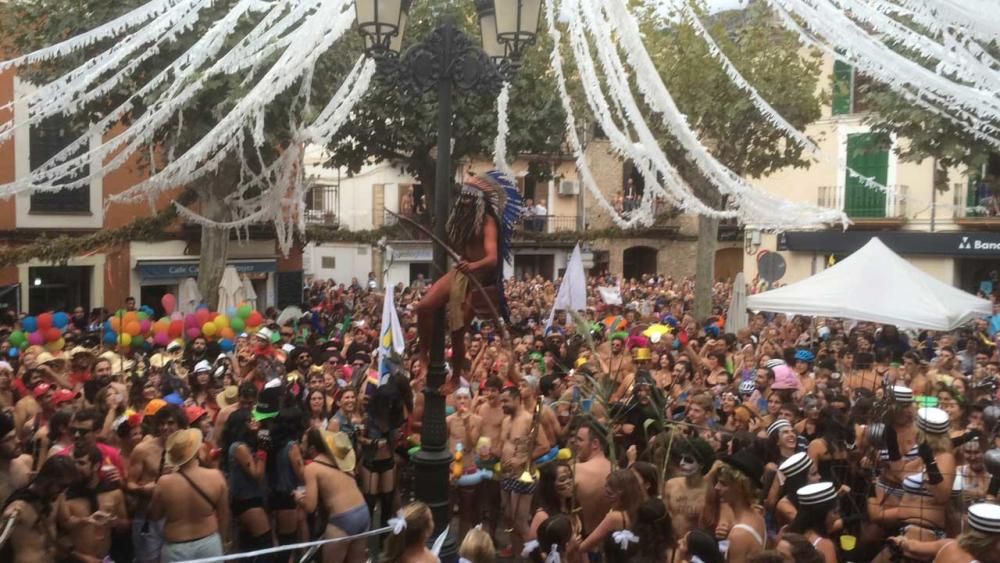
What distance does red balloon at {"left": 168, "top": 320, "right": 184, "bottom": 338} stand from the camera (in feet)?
44.4

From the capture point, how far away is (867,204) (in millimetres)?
27531

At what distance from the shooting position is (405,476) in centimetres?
877

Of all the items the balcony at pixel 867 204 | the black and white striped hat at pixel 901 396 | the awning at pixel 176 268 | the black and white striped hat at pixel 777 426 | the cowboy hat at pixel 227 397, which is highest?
the balcony at pixel 867 204

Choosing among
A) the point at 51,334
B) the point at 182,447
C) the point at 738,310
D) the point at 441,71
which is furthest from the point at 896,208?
the point at 182,447

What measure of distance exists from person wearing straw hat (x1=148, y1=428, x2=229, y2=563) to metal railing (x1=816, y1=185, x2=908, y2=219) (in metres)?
24.1

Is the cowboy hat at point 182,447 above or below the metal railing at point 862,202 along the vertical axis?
below

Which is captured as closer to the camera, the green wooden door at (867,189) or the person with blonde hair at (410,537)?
the person with blonde hair at (410,537)

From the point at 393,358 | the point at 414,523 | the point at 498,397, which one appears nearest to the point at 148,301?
the point at 393,358

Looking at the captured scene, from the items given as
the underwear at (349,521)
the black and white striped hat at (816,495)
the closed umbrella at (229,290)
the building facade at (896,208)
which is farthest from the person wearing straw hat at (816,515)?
the building facade at (896,208)

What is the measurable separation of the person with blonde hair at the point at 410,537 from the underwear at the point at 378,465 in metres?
Answer: 2.99

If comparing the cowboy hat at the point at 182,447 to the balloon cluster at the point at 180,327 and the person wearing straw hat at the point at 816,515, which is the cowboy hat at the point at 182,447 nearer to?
the person wearing straw hat at the point at 816,515

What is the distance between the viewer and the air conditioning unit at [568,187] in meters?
35.8

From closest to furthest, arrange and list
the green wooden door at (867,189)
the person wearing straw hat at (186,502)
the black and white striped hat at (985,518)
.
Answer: the black and white striped hat at (985,518)
the person wearing straw hat at (186,502)
the green wooden door at (867,189)

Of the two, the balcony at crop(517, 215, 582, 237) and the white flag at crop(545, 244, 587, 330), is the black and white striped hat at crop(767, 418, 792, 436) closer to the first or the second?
the white flag at crop(545, 244, 587, 330)
